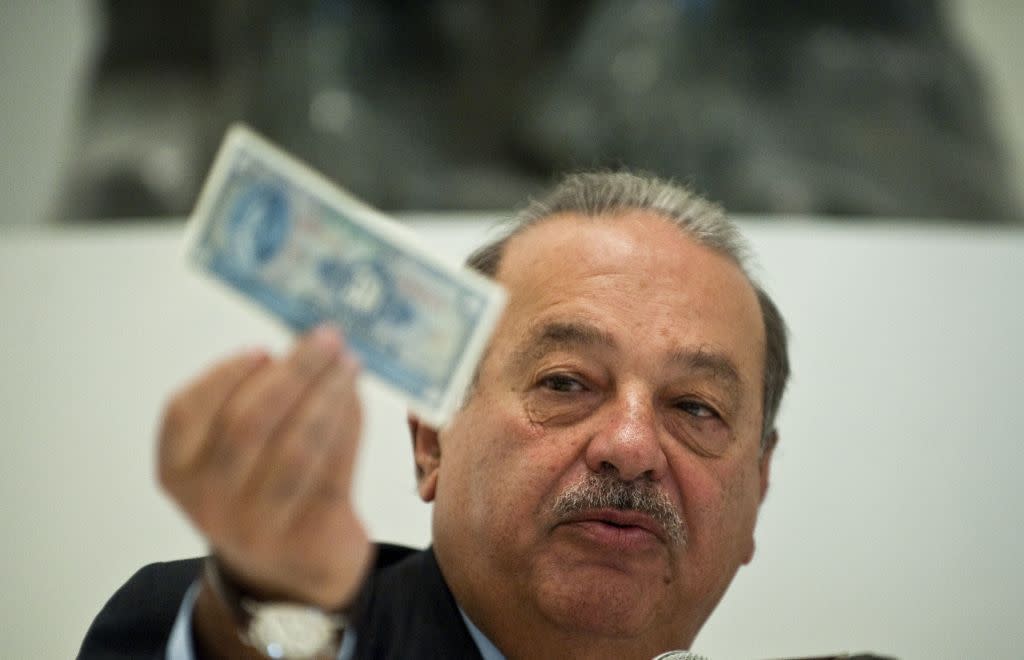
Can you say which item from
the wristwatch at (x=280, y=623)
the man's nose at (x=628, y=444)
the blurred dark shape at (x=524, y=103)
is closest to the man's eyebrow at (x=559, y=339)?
the man's nose at (x=628, y=444)

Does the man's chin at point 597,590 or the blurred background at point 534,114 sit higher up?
the blurred background at point 534,114

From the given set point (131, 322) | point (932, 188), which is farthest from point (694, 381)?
point (932, 188)

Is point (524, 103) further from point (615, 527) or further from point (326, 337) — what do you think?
point (326, 337)

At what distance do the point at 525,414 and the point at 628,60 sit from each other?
104 inches

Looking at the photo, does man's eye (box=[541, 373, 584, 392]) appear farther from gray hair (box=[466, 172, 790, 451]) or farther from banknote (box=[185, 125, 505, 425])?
banknote (box=[185, 125, 505, 425])

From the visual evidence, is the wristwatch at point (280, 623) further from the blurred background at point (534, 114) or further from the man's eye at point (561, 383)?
the blurred background at point (534, 114)

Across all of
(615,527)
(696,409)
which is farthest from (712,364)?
(615,527)

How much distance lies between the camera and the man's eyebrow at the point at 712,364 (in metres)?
1.92

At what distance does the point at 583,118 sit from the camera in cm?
408

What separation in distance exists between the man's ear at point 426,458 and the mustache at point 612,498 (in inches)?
15.4

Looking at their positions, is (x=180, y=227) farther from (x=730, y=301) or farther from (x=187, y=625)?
(x=187, y=625)

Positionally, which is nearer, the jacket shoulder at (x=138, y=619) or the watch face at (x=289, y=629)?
the watch face at (x=289, y=629)

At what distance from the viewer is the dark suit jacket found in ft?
5.24

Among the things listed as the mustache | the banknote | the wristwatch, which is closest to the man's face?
the mustache
